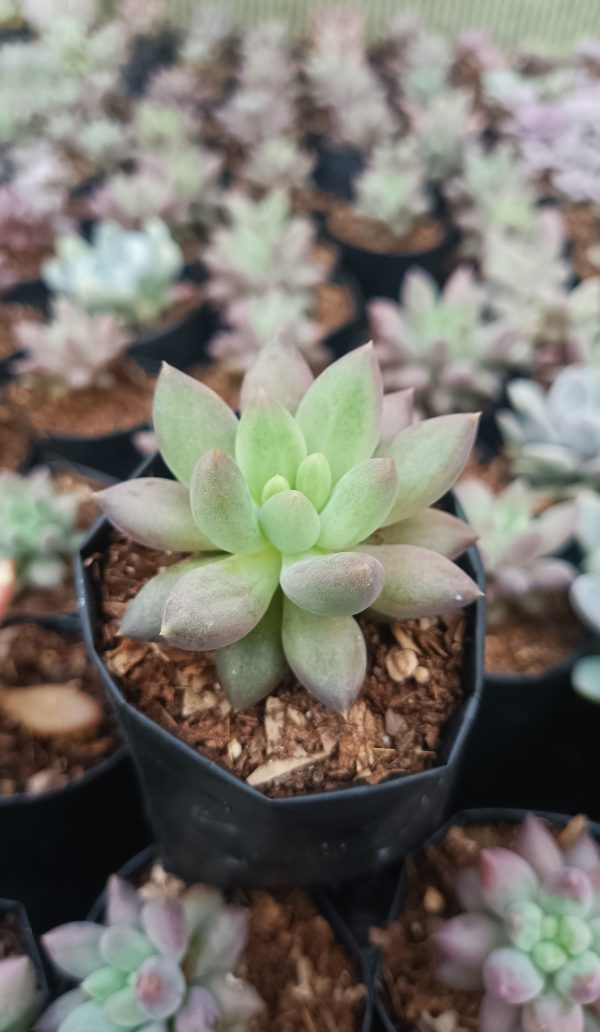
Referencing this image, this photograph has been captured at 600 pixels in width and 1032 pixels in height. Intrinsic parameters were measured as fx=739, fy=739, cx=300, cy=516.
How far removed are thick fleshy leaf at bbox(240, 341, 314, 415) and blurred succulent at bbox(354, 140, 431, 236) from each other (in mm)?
1425

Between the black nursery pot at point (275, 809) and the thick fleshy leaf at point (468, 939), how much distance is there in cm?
9

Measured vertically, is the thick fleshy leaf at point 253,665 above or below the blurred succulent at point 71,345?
above

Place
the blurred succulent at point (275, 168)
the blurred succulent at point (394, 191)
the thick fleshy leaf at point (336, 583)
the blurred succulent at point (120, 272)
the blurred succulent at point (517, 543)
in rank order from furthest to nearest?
the blurred succulent at point (275, 168) → the blurred succulent at point (394, 191) → the blurred succulent at point (120, 272) → the blurred succulent at point (517, 543) → the thick fleshy leaf at point (336, 583)

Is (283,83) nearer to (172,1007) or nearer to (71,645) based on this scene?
(71,645)

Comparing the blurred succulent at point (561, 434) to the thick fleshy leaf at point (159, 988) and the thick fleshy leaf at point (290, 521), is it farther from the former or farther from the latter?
the thick fleshy leaf at point (159, 988)

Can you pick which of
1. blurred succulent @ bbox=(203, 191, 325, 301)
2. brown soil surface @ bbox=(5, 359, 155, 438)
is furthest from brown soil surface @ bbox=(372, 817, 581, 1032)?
blurred succulent @ bbox=(203, 191, 325, 301)

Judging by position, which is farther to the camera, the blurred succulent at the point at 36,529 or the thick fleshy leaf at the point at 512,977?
the blurred succulent at the point at 36,529

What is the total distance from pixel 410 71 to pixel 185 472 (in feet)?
8.51

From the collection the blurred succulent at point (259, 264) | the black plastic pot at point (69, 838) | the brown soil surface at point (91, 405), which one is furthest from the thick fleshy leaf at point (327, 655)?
the blurred succulent at point (259, 264)

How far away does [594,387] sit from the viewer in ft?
3.45

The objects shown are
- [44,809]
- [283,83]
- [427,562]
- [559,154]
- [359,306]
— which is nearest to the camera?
[427,562]

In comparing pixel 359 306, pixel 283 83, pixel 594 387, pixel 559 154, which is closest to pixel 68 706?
pixel 594 387

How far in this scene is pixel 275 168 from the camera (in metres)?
1.98

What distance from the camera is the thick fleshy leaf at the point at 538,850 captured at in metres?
0.64
